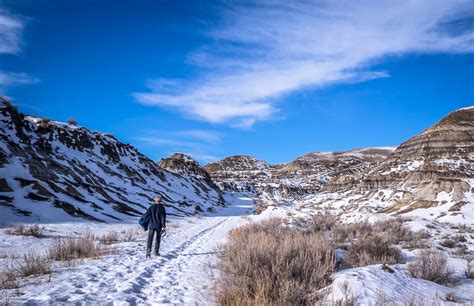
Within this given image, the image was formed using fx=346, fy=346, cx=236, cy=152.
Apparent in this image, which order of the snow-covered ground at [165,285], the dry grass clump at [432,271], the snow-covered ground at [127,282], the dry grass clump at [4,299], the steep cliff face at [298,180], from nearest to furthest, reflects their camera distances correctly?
the dry grass clump at [4,299] → the snow-covered ground at [165,285] → the snow-covered ground at [127,282] → the dry grass clump at [432,271] → the steep cliff face at [298,180]

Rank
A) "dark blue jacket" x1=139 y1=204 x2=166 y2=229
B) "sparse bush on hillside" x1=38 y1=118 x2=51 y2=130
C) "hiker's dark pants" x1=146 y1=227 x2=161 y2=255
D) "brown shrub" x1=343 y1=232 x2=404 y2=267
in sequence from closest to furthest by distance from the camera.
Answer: "brown shrub" x1=343 y1=232 x2=404 y2=267
"hiker's dark pants" x1=146 y1=227 x2=161 y2=255
"dark blue jacket" x1=139 y1=204 x2=166 y2=229
"sparse bush on hillside" x1=38 y1=118 x2=51 y2=130

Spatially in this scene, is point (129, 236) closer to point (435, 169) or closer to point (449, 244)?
point (449, 244)

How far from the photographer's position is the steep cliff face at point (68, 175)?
23422 mm

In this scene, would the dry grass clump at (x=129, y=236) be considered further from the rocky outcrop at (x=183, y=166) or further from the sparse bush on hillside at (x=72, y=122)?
the rocky outcrop at (x=183, y=166)

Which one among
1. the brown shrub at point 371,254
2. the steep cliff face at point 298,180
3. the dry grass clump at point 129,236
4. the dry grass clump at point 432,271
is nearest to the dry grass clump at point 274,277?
the brown shrub at point 371,254

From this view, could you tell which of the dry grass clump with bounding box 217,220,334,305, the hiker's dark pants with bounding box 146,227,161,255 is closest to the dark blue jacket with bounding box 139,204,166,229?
the hiker's dark pants with bounding box 146,227,161,255

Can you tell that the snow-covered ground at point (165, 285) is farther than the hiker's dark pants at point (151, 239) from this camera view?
No

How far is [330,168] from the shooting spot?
157 meters

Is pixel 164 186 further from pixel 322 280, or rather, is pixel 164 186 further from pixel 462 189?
pixel 322 280

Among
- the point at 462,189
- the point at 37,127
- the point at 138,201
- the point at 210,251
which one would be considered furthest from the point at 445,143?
the point at 37,127

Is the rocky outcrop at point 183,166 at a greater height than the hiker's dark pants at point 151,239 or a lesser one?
greater

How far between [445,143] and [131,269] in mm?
47603

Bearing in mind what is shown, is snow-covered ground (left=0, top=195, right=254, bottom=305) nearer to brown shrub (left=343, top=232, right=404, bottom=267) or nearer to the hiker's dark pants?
the hiker's dark pants

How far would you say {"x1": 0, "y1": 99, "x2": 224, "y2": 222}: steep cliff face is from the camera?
23.4 meters
